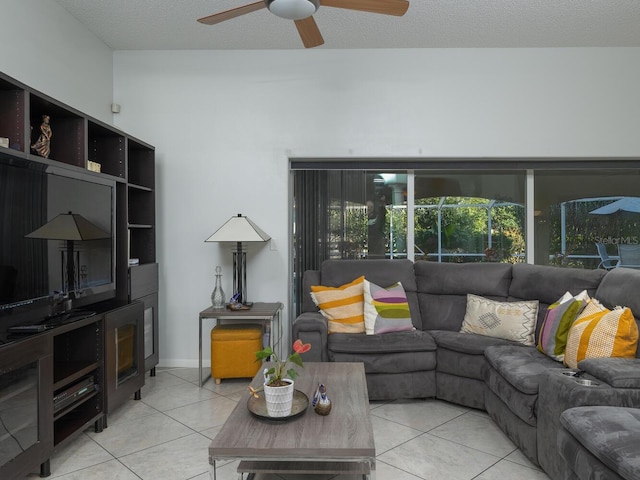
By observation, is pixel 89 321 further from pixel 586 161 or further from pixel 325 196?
pixel 586 161

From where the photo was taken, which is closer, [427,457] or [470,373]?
[427,457]

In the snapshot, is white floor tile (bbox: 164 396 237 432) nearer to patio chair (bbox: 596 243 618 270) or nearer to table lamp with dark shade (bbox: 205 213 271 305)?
table lamp with dark shade (bbox: 205 213 271 305)

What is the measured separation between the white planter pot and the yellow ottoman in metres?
1.66

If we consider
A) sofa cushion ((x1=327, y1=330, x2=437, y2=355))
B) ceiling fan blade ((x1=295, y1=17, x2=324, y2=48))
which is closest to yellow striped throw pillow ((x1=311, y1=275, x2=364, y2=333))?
sofa cushion ((x1=327, y1=330, x2=437, y2=355))

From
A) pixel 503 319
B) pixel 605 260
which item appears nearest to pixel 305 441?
pixel 503 319

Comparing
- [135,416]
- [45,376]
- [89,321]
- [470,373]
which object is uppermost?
[89,321]

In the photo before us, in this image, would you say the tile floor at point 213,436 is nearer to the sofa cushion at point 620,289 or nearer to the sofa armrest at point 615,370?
the sofa armrest at point 615,370

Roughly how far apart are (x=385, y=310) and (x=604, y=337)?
1.44 metres

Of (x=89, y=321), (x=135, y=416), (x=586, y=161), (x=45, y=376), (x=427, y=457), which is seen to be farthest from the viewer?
(x=586, y=161)

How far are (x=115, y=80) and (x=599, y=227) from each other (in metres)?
4.71

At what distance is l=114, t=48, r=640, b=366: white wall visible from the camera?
388 centimetres

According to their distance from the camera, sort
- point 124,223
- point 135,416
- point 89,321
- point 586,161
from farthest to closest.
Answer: point 586,161, point 124,223, point 135,416, point 89,321

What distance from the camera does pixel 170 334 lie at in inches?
159

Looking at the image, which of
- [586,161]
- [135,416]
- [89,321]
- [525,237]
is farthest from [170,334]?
[586,161]
